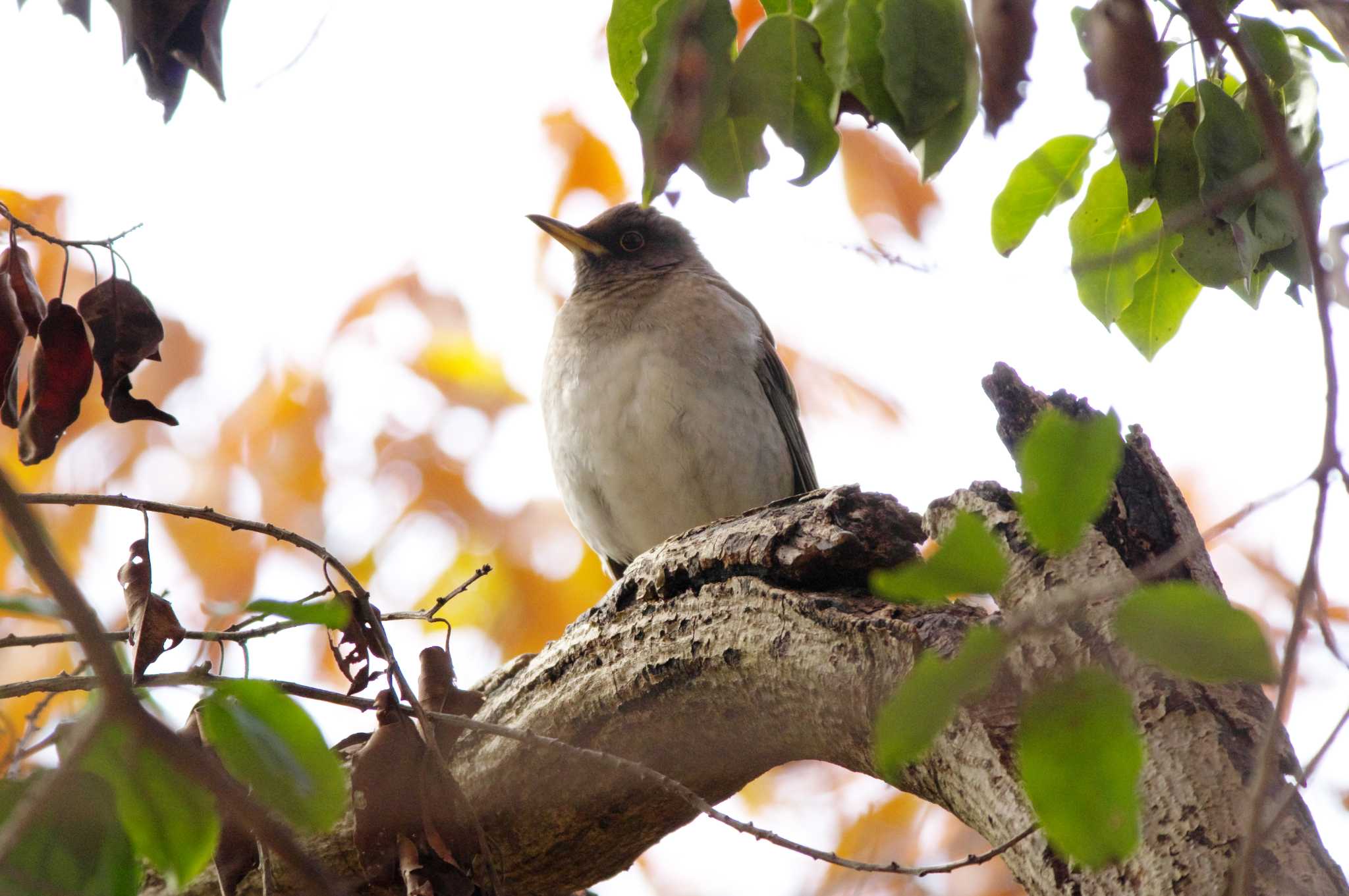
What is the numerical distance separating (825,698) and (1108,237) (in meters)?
1.10

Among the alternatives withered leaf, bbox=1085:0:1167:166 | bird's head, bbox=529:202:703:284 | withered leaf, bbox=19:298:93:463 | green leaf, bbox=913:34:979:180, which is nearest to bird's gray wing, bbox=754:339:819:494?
bird's head, bbox=529:202:703:284

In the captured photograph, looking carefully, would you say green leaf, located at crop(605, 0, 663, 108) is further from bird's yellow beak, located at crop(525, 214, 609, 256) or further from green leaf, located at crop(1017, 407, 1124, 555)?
bird's yellow beak, located at crop(525, 214, 609, 256)

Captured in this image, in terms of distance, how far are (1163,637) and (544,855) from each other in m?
2.10

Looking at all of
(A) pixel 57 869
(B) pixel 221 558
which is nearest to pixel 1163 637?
(A) pixel 57 869

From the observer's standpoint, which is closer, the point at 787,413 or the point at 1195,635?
the point at 1195,635

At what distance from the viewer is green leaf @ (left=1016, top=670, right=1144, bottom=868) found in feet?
3.34

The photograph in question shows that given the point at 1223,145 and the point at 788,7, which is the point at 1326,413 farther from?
the point at 788,7

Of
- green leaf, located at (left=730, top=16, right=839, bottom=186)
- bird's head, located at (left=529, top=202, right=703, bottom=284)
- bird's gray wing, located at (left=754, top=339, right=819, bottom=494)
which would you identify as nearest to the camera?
green leaf, located at (left=730, top=16, right=839, bottom=186)

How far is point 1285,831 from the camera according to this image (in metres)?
1.75

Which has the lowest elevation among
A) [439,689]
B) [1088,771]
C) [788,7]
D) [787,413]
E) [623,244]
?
[1088,771]

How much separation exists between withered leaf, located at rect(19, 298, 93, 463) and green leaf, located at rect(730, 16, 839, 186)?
142cm

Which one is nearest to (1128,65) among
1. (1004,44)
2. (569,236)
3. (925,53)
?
(1004,44)

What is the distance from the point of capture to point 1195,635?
0.99m

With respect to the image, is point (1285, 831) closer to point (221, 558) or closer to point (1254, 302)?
point (1254, 302)
